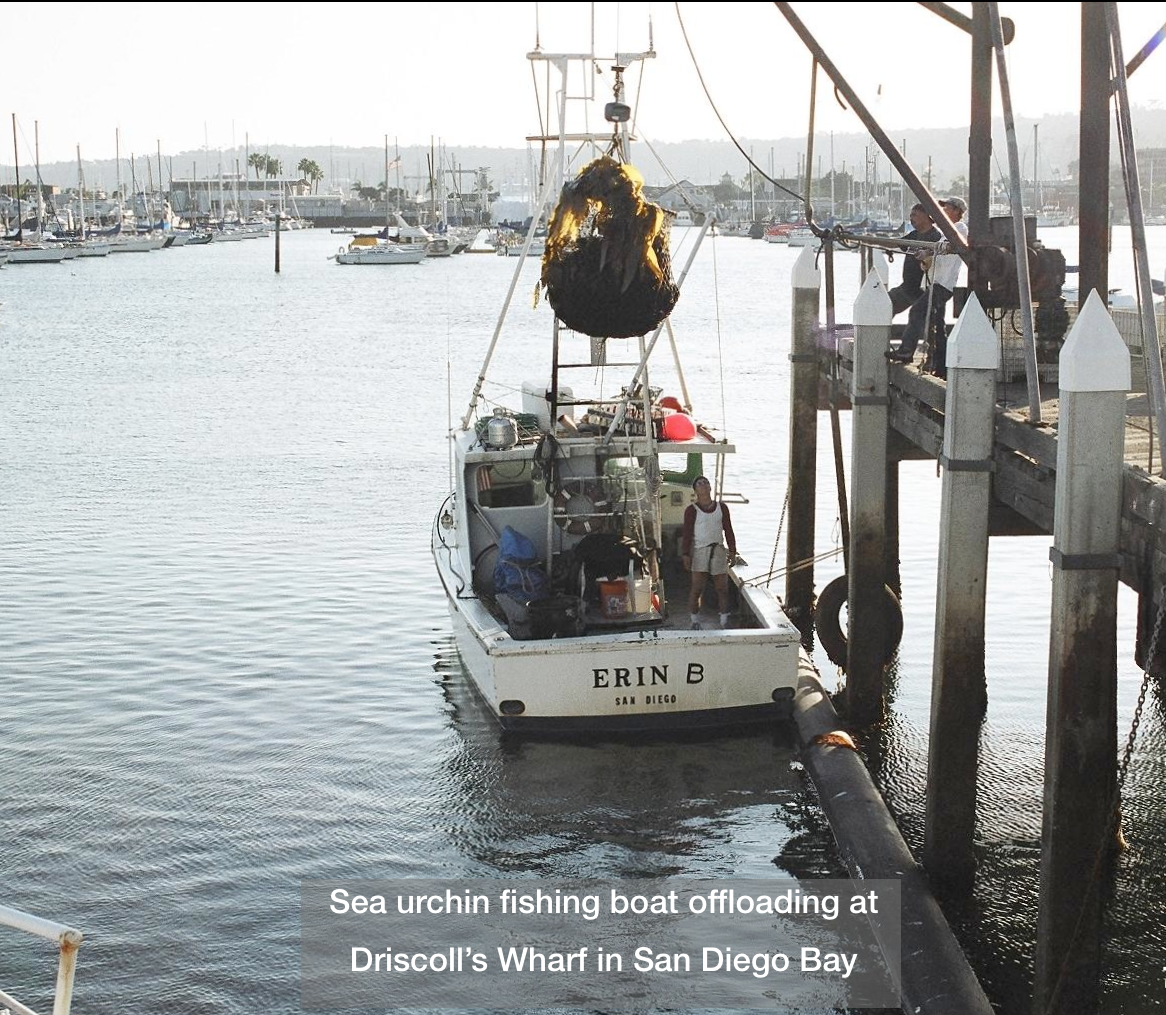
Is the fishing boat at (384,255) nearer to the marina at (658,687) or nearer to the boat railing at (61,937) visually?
the marina at (658,687)

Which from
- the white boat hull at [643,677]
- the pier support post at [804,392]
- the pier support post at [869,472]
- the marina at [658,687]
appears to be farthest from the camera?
the pier support post at [804,392]

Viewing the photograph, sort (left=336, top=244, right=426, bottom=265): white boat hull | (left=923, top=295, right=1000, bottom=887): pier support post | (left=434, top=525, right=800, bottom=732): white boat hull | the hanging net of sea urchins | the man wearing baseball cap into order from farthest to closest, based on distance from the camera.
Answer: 1. (left=336, top=244, right=426, bottom=265): white boat hull
2. (left=434, top=525, right=800, bottom=732): white boat hull
3. the man wearing baseball cap
4. the hanging net of sea urchins
5. (left=923, top=295, right=1000, bottom=887): pier support post

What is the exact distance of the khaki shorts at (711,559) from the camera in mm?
15242

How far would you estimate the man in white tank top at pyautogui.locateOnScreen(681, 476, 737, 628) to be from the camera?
15195mm

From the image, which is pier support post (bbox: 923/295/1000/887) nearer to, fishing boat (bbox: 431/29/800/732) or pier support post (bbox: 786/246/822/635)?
fishing boat (bbox: 431/29/800/732)

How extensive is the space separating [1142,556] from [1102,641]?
0.49 m

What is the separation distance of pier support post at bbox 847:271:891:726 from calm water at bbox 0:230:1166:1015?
55.2 inches

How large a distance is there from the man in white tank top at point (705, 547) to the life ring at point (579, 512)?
2.83 feet

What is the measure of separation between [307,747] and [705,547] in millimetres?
4313

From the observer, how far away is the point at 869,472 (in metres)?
13.2

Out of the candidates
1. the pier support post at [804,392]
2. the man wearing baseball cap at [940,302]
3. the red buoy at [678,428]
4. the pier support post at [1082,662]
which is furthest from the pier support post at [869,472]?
the pier support post at [1082,662]

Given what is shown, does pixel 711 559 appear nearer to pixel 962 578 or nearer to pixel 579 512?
pixel 579 512

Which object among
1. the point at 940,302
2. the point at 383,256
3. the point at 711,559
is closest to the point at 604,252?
the point at 940,302

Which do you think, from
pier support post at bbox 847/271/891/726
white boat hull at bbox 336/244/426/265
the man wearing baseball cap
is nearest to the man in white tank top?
pier support post at bbox 847/271/891/726
